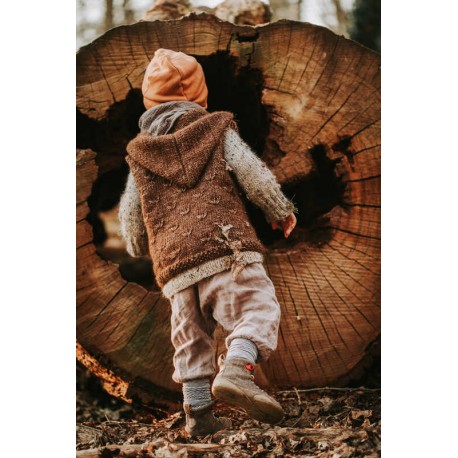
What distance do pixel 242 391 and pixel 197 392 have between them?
30 cm

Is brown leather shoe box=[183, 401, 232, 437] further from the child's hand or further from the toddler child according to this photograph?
the child's hand

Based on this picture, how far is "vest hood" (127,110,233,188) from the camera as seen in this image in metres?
2.67

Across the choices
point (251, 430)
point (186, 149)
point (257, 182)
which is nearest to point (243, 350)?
point (251, 430)

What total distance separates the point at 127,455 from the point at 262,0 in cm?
200

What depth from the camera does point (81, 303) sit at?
296cm

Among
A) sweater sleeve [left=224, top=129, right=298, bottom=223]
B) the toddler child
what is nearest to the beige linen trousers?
the toddler child

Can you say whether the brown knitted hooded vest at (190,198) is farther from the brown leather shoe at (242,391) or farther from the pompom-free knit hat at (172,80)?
the brown leather shoe at (242,391)

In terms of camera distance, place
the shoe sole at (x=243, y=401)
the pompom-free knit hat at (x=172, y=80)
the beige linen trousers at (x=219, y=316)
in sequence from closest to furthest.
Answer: the shoe sole at (x=243, y=401) → the beige linen trousers at (x=219, y=316) → the pompom-free knit hat at (x=172, y=80)

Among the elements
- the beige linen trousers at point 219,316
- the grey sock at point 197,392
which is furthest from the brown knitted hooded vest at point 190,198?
the grey sock at point 197,392

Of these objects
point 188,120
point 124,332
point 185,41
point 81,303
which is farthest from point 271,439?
point 185,41

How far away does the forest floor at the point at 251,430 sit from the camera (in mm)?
2662

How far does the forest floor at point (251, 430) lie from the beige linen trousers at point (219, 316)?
0.26 m
